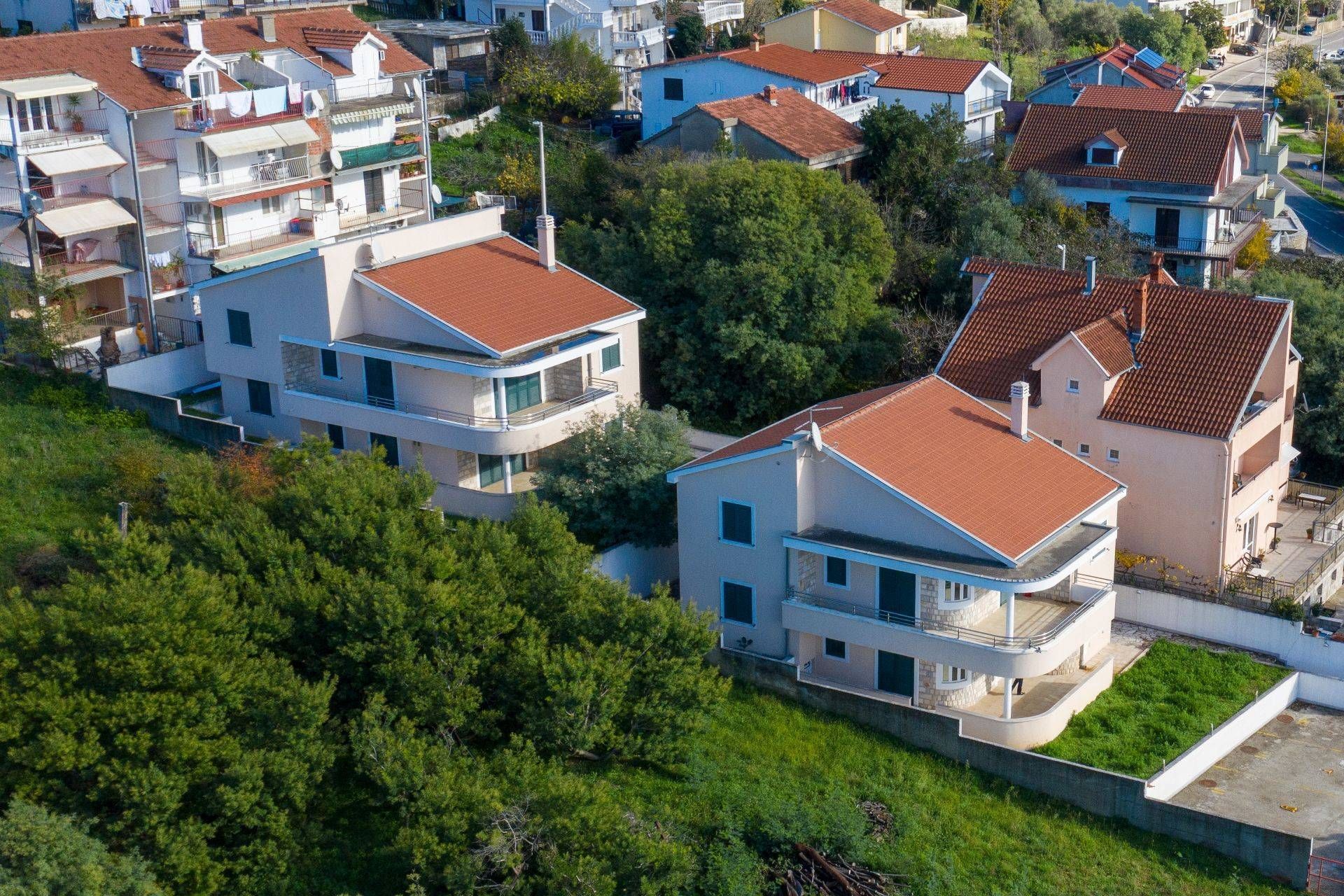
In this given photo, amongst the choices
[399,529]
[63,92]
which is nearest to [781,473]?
[399,529]

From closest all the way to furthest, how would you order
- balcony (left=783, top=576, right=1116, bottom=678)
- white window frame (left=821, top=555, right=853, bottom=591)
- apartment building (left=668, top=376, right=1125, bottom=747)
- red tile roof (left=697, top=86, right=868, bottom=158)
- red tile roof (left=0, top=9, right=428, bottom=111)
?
1. balcony (left=783, top=576, right=1116, bottom=678)
2. apartment building (left=668, top=376, right=1125, bottom=747)
3. white window frame (left=821, top=555, right=853, bottom=591)
4. red tile roof (left=0, top=9, right=428, bottom=111)
5. red tile roof (left=697, top=86, right=868, bottom=158)

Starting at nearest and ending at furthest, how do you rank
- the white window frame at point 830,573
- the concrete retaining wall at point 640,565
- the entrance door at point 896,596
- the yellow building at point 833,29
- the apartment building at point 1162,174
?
the entrance door at point 896,596
the white window frame at point 830,573
the concrete retaining wall at point 640,565
the apartment building at point 1162,174
the yellow building at point 833,29

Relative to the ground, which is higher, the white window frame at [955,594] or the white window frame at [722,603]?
the white window frame at [955,594]

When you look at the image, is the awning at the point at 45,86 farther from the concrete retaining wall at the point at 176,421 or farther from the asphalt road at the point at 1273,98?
the asphalt road at the point at 1273,98

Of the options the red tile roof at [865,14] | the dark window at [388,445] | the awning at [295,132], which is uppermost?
the red tile roof at [865,14]

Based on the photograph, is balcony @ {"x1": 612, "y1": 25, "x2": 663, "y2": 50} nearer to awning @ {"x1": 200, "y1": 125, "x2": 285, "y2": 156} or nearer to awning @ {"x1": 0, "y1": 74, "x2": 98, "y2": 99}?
awning @ {"x1": 200, "y1": 125, "x2": 285, "y2": 156}

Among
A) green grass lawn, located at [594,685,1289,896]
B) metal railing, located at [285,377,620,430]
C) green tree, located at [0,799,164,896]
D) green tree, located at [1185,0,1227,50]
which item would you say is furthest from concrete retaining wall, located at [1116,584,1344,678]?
green tree, located at [1185,0,1227,50]

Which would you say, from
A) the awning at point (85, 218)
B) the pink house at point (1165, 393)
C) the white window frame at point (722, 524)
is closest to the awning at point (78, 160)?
the awning at point (85, 218)
